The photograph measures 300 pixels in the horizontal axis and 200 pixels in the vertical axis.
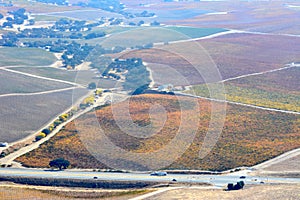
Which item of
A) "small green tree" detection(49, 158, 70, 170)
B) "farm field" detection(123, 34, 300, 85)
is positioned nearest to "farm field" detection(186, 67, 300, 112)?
"farm field" detection(123, 34, 300, 85)

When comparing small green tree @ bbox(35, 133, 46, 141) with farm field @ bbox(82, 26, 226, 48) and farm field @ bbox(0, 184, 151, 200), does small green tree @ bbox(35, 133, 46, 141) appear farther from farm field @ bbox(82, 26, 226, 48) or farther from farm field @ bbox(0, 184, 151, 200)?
farm field @ bbox(82, 26, 226, 48)

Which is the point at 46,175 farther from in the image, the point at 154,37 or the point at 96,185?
the point at 154,37

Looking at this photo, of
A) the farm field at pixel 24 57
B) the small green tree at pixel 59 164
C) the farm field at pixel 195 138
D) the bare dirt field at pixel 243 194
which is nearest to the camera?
the bare dirt field at pixel 243 194

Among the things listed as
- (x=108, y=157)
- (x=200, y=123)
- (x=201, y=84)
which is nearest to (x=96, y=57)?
(x=201, y=84)

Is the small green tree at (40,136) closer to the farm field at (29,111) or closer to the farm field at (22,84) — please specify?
the farm field at (29,111)

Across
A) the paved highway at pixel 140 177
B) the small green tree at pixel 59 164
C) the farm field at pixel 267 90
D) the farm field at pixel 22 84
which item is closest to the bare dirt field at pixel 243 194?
the paved highway at pixel 140 177

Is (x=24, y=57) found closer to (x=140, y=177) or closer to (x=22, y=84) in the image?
(x=22, y=84)
